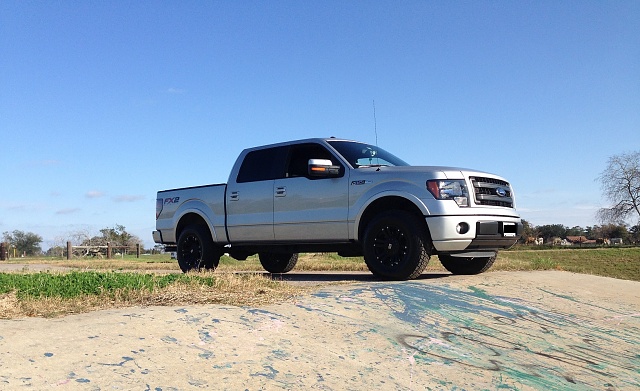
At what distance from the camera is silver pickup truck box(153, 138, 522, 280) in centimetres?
834

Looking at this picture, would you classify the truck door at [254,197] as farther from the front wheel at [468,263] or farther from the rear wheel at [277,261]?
the front wheel at [468,263]

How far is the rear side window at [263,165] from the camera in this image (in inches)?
400

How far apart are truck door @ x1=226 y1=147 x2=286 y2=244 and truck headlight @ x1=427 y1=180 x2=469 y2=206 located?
9.00ft

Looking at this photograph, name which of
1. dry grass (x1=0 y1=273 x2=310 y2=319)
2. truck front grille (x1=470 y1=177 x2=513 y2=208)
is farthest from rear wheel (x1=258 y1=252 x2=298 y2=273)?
dry grass (x1=0 y1=273 x2=310 y2=319)

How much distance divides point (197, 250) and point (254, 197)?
70.4 inches

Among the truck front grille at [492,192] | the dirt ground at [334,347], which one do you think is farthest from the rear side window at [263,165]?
the dirt ground at [334,347]

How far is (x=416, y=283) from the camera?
7.82 metres

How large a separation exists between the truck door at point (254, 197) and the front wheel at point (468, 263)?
2848mm

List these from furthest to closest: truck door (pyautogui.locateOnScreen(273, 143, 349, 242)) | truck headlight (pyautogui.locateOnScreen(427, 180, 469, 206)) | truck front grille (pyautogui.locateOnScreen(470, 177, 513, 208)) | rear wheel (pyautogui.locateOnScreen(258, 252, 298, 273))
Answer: rear wheel (pyautogui.locateOnScreen(258, 252, 298, 273)) < truck door (pyautogui.locateOnScreen(273, 143, 349, 242)) < truck front grille (pyautogui.locateOnScreen(470, 177, 513, 208)) < truck headlight (pyautogui.locateOnScreen(427, 180, 469, 206))

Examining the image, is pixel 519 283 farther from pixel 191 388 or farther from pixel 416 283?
pixel 191 388

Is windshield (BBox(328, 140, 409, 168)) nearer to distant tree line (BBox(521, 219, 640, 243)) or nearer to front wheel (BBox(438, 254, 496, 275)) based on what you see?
front wheel (BBox(438, 254, 496, 275))

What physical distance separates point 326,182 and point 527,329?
4.02 metres

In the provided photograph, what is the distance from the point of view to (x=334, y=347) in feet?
16.5

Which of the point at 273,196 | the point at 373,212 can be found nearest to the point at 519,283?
the point at 373,212
